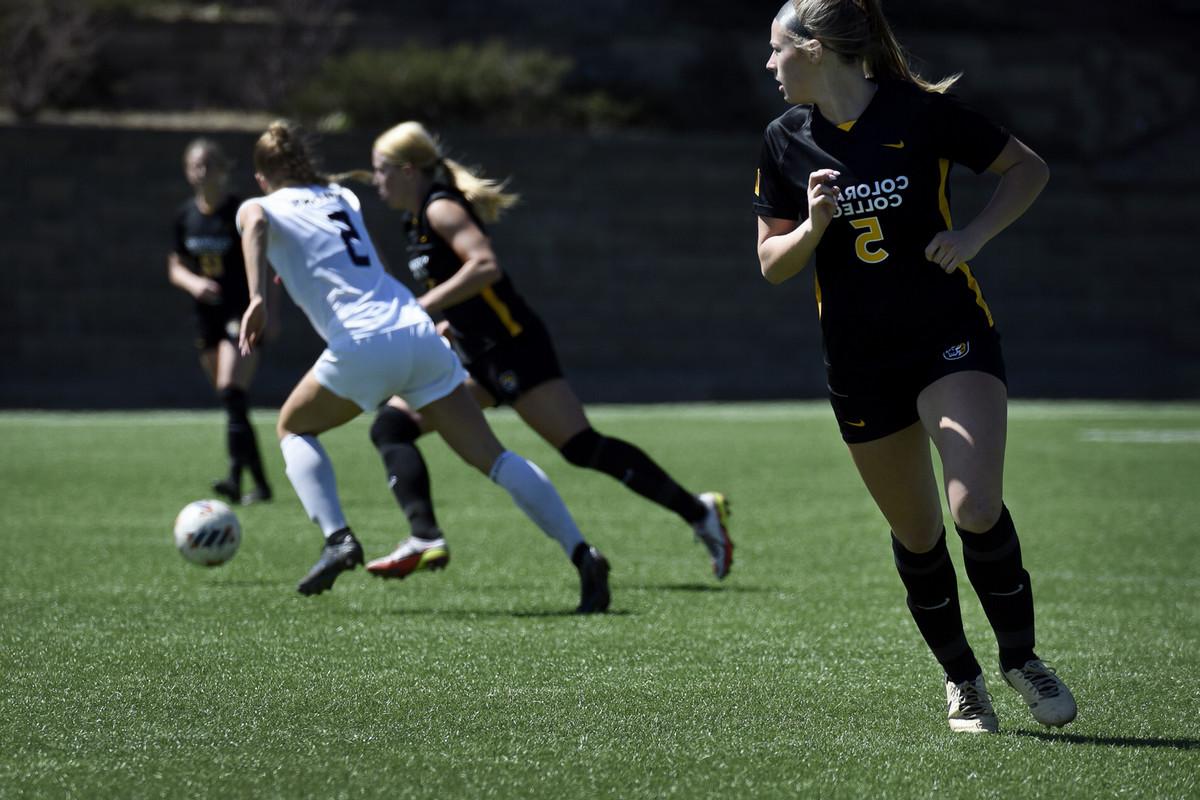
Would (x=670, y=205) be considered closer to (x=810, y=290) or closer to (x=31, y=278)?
(x=810, y=290)

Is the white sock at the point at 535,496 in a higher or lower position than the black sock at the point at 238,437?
higher

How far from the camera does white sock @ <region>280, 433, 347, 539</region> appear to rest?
6.50 metres

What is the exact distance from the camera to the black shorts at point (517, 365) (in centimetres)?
720

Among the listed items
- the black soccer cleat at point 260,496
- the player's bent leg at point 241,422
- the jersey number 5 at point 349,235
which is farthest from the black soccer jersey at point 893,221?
the black soccer cleat at point 260,496

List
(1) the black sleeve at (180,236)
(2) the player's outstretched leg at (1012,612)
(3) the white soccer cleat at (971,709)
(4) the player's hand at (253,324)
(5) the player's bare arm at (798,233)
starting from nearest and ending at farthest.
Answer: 1. (5) the player's bare arm at (798,233)
2. (2) the player's outstretched leg at (1012,612)
3. (3) the white soccer cleat at (971,709)
4. (4) the player's hand at (253,324)
5. (1) the black sleeve at (180,236)

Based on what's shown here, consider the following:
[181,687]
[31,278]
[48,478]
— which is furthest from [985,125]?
[31,278]

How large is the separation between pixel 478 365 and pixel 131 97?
16.7 m

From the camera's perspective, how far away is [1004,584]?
436cm

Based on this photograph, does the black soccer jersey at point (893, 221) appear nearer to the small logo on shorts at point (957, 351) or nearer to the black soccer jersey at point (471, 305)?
the small logo on shorts at point (957, 351)

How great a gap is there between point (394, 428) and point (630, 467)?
1.05m

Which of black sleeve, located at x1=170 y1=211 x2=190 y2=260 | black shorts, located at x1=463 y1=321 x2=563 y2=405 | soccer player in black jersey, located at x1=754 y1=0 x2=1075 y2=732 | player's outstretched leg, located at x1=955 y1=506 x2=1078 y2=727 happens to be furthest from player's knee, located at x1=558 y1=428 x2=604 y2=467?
black sleeve, located at x1=170 y1=211 x2=190 y2=260

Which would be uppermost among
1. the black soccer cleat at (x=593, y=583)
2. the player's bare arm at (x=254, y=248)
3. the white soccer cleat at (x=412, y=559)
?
the player's bare arm at (x=254, y=248)

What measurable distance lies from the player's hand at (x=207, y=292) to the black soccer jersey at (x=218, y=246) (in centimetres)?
7

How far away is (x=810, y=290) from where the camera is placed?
21844mm
